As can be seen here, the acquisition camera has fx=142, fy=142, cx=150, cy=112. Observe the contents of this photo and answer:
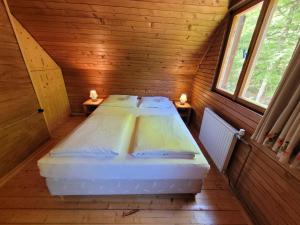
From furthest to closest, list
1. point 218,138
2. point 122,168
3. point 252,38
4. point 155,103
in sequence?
point 155,103
point 218,138
point 252,38
point 122,168

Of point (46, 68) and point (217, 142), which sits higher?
point (46, 68)

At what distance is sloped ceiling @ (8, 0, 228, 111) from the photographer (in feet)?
5.72

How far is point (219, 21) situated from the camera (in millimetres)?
1942

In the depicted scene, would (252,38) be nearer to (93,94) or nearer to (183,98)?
(183,98)

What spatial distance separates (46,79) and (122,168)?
224 centimetres

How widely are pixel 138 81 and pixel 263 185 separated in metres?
2.57

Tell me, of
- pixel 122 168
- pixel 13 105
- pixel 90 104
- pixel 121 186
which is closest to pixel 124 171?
pixel 122 168

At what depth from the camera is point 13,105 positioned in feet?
5.58

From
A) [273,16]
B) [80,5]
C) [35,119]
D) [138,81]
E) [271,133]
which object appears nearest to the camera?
[271,133]

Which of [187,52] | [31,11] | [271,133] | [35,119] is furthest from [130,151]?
[31,11]

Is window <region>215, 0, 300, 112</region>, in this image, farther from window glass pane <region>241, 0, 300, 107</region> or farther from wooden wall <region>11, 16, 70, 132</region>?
wooden wall <region>11, 16, 70, 132</region>

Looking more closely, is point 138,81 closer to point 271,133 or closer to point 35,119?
point 35,119

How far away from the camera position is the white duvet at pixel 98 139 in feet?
4.18

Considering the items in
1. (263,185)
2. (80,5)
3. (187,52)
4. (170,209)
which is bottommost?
(170,209)
